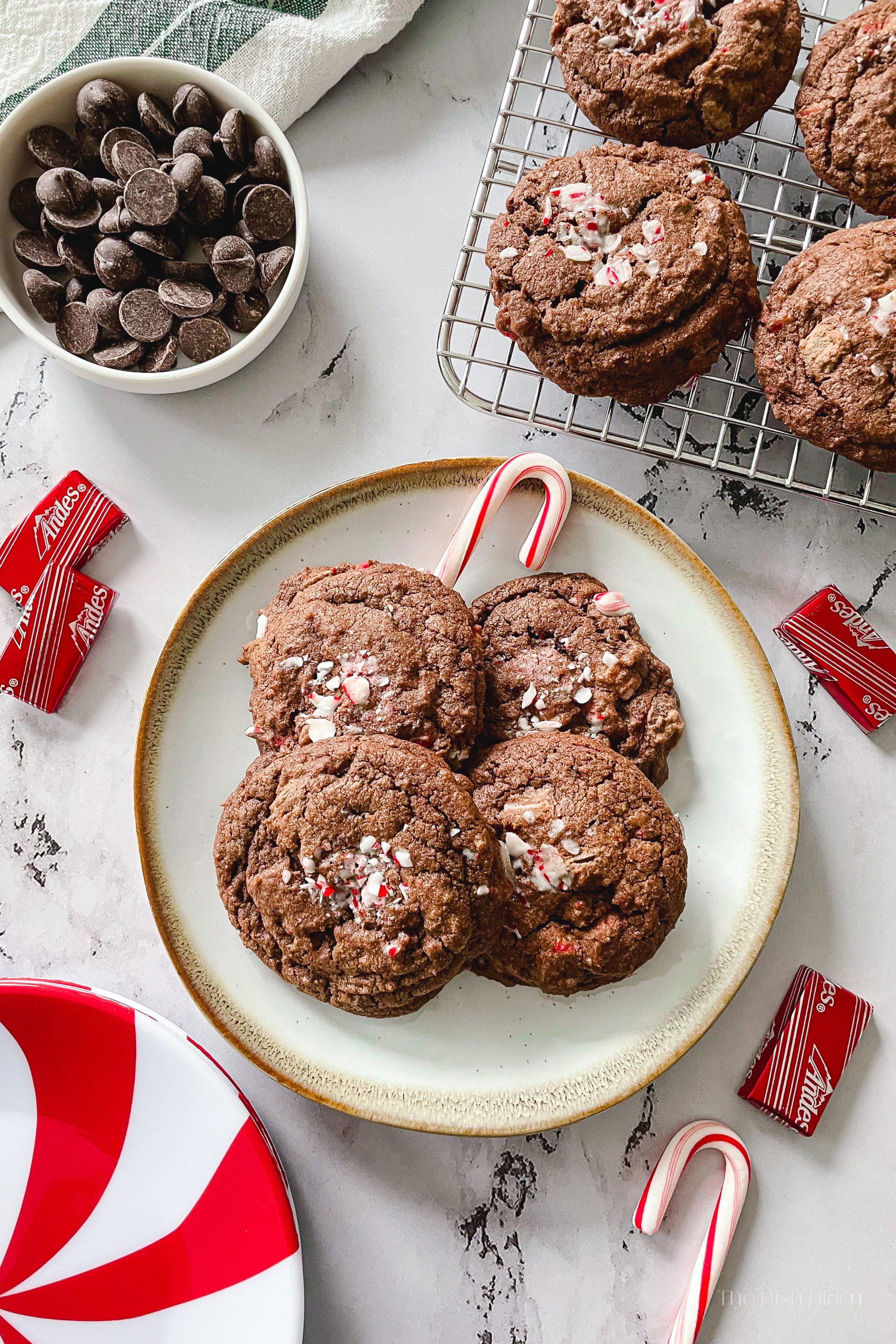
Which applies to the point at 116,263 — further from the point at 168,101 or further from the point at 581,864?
the point at 581,864

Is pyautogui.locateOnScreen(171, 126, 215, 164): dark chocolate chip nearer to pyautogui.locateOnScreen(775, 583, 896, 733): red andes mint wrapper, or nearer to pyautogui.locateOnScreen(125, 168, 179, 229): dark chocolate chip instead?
pyautogui.locateOnScreen(125, 168, 179, 229): dark chocolate chip

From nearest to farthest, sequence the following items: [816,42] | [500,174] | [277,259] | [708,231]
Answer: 1. [708,231]
2. [816,42]
3. [277,259]
4. [500,174]

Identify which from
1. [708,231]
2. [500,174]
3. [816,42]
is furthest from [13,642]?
[816,42]

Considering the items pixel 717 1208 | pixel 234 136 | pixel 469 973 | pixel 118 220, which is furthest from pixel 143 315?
pixel 717 1208

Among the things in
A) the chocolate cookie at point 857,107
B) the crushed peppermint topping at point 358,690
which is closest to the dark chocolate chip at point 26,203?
the crushed peppermint topping at point 358,690

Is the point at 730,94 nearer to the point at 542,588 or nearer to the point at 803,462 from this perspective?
the point at 803,462

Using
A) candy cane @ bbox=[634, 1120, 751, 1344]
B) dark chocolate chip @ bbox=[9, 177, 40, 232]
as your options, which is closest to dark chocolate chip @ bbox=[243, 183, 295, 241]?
dark chocolate chip @ bbox=[9, 177, 40, 232]
